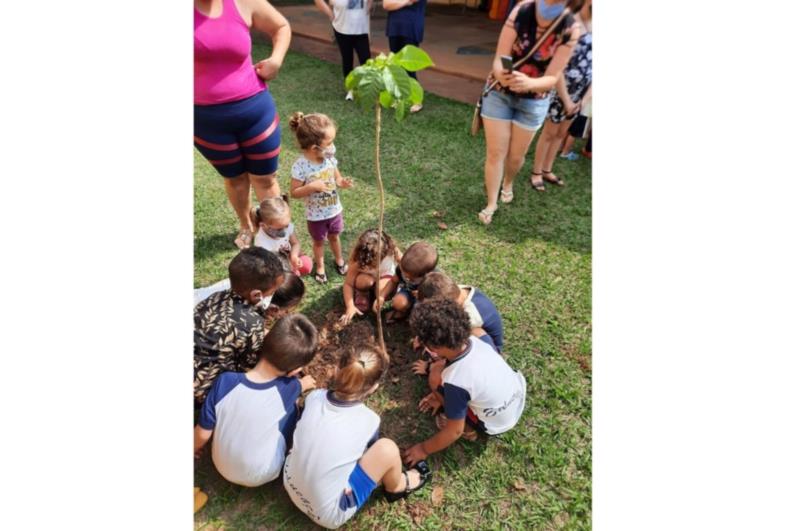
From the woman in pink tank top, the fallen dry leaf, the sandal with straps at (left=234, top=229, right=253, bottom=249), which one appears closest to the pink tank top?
the woman in pink tank top

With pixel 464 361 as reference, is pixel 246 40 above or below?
above

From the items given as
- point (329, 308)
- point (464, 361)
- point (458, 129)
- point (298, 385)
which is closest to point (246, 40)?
point (329, 308)

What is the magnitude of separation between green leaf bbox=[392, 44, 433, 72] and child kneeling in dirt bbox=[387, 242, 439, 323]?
53.0 inches

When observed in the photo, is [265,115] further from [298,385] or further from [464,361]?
[464,361]

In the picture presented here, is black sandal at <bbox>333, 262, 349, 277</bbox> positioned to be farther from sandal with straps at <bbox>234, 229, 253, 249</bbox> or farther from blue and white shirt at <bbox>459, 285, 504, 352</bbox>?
blue and white shirt at <bbox>459, 285, 504, 352</bbox>

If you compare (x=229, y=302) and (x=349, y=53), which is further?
(x=349, y=53)

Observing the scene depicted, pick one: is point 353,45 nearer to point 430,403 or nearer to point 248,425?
point 430,403

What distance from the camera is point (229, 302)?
260 cm

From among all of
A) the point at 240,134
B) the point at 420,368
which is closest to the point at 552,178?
the point at 420,368

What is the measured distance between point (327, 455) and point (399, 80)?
5.23 feet

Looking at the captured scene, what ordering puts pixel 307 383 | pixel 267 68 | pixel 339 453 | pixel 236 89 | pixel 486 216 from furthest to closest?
pixel 486 216 → pixel 267 68 → pixel 236 89 → pixel 307 383 → pixel 339 453

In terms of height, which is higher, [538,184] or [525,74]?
[525,74]

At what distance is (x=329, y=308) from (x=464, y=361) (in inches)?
55.2

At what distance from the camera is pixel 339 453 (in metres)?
2.00
